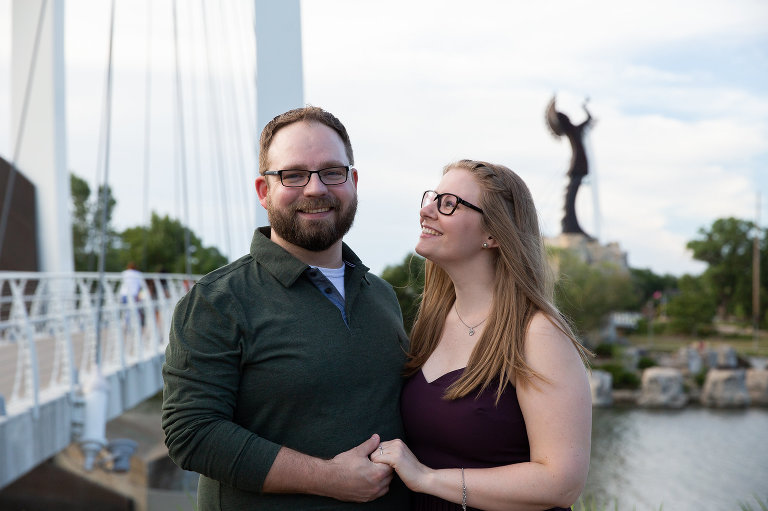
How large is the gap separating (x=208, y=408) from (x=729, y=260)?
47.4 meters

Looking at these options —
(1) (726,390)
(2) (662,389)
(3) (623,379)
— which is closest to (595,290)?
(3) (623,379)

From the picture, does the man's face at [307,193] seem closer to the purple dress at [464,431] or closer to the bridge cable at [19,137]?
the purple dress at [464,431]

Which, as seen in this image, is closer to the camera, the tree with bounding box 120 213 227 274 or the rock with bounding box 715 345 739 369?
the rock with bounding box 715 345 739 369

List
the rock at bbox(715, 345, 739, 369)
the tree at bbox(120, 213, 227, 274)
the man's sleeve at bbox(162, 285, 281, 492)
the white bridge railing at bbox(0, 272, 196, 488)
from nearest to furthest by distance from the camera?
the man's sleeve at bbox(162, 285, 281, 492)
the white bridge railing at bbox(0, 272, 196, 488)
the rock at bbox(715, 345, 739, 369)
the tree at bbox(120, 213, 227, 274)

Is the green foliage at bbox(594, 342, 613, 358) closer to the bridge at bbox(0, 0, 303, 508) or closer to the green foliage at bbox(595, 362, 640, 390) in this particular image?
the green foliage at bbox(595, 362, 640, 390)

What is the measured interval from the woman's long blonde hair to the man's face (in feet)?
1.22

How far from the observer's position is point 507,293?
6.34 feet

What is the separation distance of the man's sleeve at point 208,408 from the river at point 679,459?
11553 millimetres

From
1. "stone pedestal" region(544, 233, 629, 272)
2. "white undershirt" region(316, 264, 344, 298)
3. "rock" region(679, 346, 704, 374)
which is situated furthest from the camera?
"stone pedestal" region(544, 233, 629, 272)

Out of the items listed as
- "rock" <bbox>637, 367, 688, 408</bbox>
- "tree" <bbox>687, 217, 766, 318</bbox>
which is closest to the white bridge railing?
"rock" <bbox>637, 367, 688, 408</bbox>

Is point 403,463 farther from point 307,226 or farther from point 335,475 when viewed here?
point 307,226

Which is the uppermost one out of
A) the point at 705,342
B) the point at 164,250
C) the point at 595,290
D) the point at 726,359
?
the point at 164,250

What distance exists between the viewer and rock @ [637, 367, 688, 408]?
24.2 meters

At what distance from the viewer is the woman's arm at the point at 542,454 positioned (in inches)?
69.7
